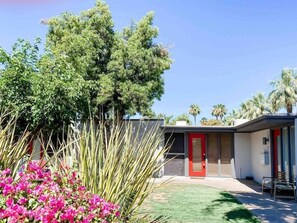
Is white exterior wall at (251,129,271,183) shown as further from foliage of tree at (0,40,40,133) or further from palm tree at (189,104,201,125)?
palm tree at (189,104,201,125)

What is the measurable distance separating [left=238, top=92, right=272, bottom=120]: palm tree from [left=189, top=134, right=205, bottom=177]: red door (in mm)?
21051

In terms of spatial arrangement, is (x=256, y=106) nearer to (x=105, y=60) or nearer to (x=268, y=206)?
(x=105, y=60)

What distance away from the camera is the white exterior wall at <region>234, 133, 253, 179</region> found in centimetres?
1620

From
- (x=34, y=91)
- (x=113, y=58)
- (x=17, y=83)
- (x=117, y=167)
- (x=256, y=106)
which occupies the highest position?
(x=256, y=106)

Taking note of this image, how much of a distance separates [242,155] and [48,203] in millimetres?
15325

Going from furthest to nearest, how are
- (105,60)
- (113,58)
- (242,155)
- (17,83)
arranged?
(242,155) → (105,60) → (113,58) → (17,83)

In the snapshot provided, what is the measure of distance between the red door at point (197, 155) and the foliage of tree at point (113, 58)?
10.5 feet

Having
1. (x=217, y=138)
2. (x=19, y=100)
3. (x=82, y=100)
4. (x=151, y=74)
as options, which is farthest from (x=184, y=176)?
(x=19, y=100)

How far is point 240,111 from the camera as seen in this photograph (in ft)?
142

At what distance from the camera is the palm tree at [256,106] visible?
36194mm

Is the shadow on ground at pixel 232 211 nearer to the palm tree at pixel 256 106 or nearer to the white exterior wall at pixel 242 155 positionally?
the white exterior wall at pixel 242 155

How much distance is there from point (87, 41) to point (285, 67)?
23883mm

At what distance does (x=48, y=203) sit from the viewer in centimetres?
231

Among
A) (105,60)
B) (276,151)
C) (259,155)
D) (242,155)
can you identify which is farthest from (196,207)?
(105,60)
